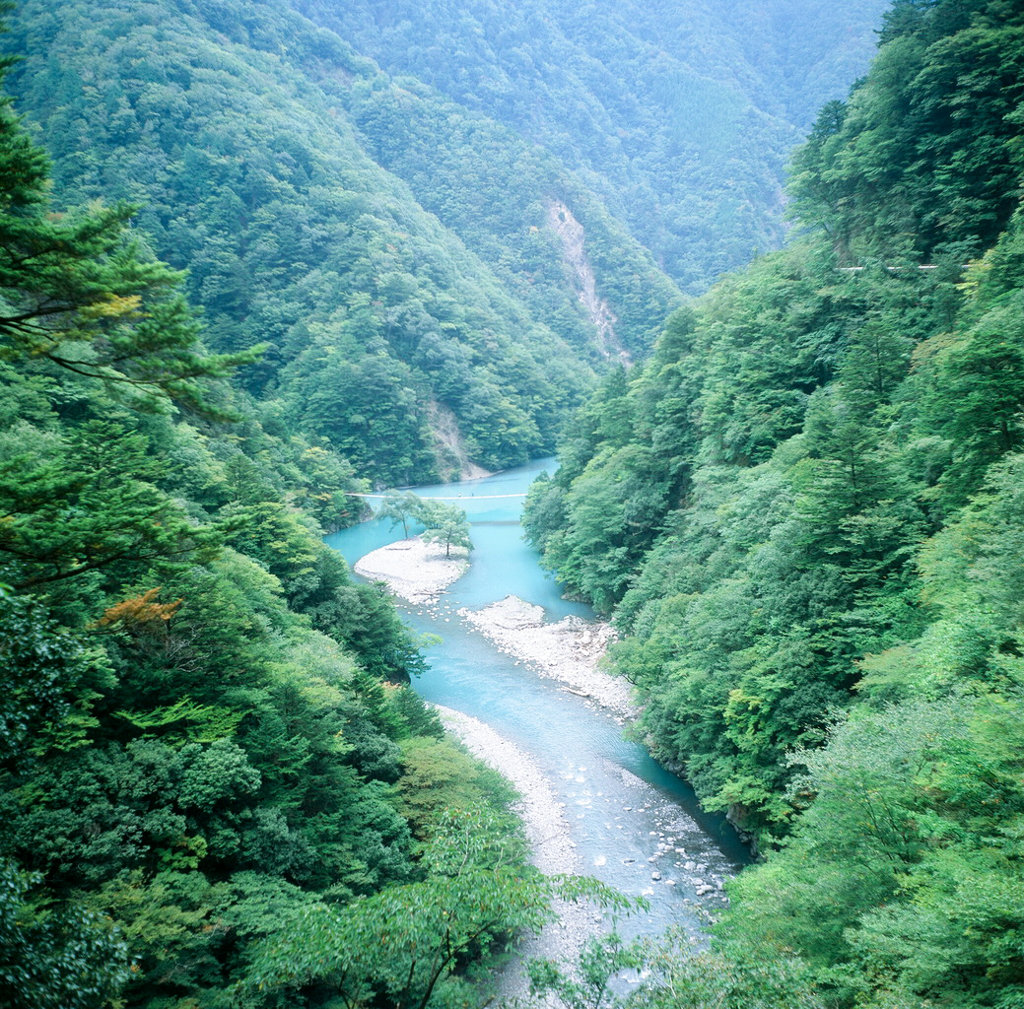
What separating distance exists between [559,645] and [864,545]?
15309 millimetres

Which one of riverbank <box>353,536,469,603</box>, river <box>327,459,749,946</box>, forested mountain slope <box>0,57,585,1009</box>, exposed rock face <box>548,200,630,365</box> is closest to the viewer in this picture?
forested mountain slope <box>0,57,585,1009</box>

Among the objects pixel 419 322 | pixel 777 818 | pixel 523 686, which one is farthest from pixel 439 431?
pixel 777 818

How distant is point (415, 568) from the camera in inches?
1457

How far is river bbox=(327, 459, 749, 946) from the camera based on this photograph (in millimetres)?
13805

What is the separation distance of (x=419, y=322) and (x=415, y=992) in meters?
60.3

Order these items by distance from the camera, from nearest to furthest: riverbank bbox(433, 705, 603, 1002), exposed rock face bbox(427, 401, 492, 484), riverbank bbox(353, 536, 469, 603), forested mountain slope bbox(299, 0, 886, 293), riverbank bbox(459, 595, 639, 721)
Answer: riverbank bbox(433, 705, 603, 1002) → riverbank bbox(459, 595, 639, 721) → riverbank bbox(353, 536, 469, 603) → exposed rock face bbox(427, 401, 492, 484) → forested mountain slope bbox(299, 0, 886, 293)

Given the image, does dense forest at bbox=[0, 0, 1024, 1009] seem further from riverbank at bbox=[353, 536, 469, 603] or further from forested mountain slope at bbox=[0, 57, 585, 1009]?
riverbank at bbox=[353, 536, 469, 603]

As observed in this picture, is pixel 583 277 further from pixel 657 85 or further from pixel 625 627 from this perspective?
pixel 657 85

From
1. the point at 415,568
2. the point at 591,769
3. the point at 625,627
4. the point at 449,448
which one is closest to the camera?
the point at 591,769

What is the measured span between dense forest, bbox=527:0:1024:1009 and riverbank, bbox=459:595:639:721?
4.85ft

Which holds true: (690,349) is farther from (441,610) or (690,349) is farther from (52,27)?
(52,27)

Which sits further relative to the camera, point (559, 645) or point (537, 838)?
point (559, 645)

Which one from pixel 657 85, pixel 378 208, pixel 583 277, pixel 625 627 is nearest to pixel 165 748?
pixel 625 627

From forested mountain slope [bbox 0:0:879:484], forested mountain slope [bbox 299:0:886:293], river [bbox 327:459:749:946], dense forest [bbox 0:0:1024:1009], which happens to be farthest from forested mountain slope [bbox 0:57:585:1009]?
forested mountain slope [bbox 299:0:886:293]
